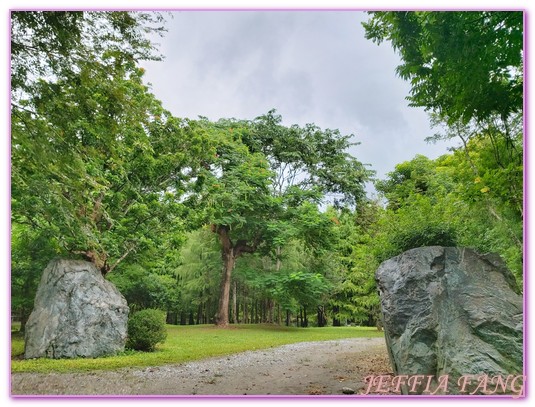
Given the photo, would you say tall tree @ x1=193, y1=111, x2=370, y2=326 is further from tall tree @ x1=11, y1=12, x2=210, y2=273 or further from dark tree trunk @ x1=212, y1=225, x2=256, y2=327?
tall tree @ x1=11, y1=12, x2=210, y2=273

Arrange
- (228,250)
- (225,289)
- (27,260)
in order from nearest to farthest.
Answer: (27,260) → (225,289) → (228,250)

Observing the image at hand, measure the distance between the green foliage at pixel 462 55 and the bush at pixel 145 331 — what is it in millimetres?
5568

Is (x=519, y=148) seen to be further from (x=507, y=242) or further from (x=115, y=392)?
(x=115, y=392)

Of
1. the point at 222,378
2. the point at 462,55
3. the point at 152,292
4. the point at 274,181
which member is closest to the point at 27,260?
the point at 222,378

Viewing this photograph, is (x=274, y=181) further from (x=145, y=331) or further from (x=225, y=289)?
(x=145, y=331)

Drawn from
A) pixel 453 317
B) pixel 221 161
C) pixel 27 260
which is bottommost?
pixel 453 317

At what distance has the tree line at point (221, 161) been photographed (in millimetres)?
3873

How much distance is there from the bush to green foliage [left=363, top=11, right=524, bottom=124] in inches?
219

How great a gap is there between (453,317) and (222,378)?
2725 mm

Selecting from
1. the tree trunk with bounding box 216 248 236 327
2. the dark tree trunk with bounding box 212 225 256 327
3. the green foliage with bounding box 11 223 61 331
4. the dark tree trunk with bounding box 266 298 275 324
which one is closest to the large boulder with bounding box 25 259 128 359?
the green foliage with bounding box 11 223 61 331

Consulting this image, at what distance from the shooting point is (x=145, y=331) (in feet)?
22.3

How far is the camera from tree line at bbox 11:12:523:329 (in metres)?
3.87

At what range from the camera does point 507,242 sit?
15.8 ft

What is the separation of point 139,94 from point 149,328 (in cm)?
397
